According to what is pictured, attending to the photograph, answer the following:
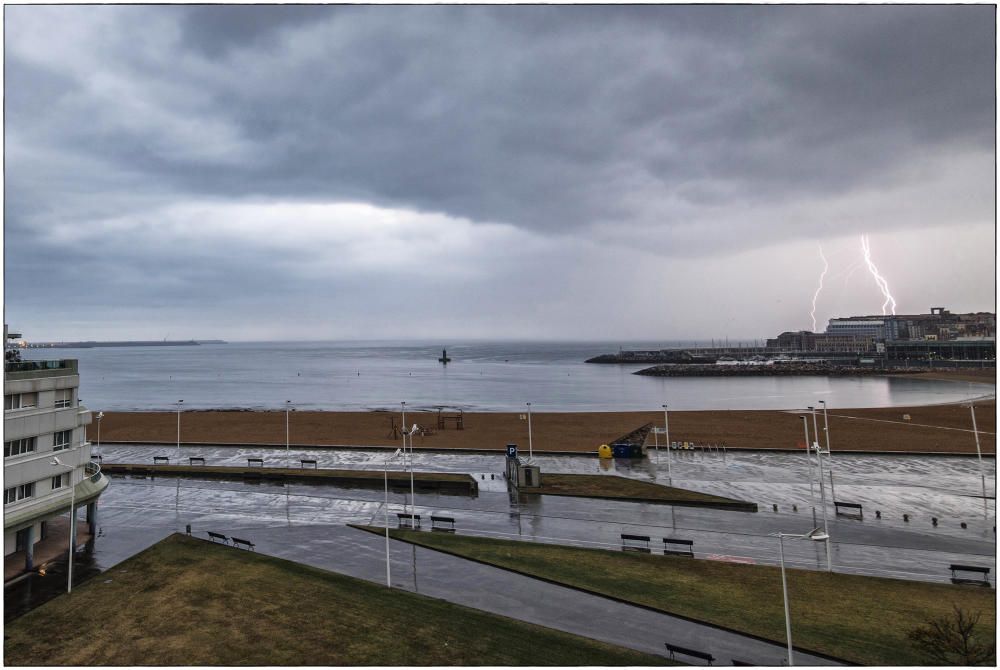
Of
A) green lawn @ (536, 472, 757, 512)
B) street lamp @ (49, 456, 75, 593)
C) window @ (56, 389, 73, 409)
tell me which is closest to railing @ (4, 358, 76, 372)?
window @ (56, 389, 73, 409)

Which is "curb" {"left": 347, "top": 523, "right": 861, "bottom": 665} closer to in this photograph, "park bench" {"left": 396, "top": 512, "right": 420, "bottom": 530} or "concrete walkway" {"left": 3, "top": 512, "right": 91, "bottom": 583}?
"park bench" {"left": 396, "top": 512, "right": 420, "bottom": 530}

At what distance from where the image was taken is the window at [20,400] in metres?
24.9

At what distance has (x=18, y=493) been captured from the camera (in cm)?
2488

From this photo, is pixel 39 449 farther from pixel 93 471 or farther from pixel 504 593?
pixel 504 593

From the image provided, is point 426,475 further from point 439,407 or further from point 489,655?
point 439,407

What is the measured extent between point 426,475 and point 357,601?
22036 mm

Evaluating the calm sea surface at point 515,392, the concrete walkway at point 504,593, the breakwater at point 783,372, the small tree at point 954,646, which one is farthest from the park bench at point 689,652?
the breakwater at point 783,372

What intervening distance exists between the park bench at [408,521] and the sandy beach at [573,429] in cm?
2517

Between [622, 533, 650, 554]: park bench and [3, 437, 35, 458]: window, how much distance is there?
2963 cm

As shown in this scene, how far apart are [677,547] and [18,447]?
32.7 meters

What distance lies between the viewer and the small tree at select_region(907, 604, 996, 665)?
619 inches

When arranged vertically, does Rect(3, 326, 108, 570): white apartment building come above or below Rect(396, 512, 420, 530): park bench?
above

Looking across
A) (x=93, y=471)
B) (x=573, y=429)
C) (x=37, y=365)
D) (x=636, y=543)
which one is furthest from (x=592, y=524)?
(x=573, y=429)

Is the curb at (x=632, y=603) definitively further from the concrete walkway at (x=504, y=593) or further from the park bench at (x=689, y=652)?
the park bench at (x=689, y=652)
